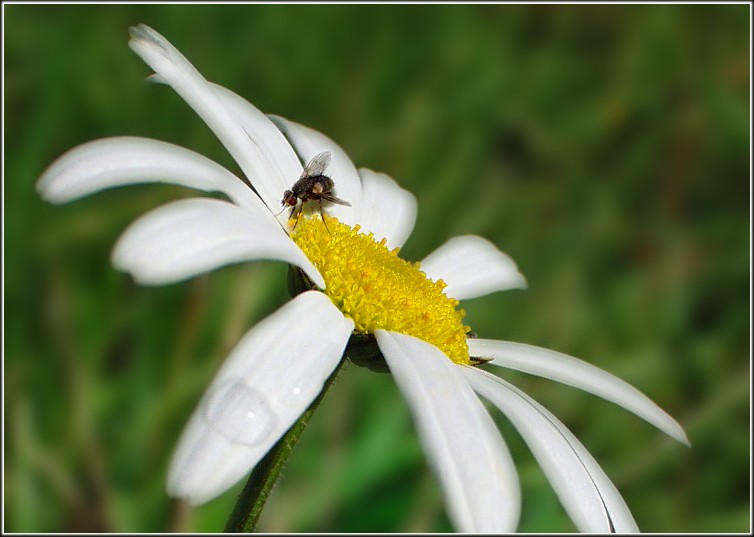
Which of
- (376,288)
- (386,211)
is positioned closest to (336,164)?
(386,211)

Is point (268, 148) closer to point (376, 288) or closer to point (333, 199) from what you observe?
point (333, 199)

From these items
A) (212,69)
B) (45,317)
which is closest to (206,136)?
(212,69)

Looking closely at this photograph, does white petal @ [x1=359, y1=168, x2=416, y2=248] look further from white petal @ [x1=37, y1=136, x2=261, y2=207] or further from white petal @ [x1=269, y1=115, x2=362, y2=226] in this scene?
white petal @ [x1=37, y1=136, x2=261, y2=207]

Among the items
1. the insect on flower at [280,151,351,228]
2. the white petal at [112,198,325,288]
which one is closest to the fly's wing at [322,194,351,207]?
the insect on flower at [280,151,351,228]

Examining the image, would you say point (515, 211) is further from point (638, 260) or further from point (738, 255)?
point (738, 255)

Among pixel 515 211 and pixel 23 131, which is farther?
pixel 515 211

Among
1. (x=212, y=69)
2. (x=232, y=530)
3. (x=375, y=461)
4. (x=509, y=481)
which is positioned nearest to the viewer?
(x=509, y=481)
